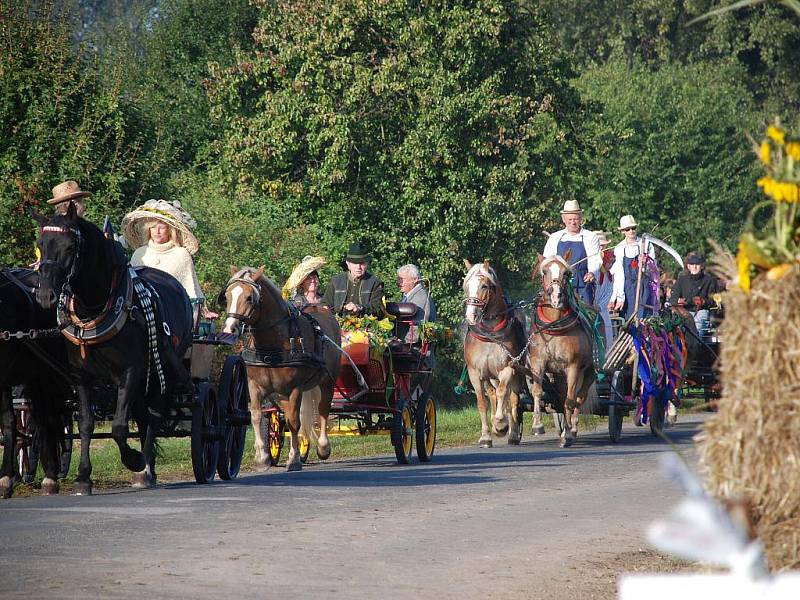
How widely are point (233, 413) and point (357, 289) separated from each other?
3245 millimetres

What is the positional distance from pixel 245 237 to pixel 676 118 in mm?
22986

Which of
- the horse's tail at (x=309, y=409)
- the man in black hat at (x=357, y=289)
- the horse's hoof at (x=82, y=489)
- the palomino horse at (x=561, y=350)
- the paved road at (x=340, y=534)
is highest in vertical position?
the man in black hat at (x=357, y=289)

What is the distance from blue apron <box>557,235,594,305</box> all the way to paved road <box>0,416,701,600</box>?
4838mm

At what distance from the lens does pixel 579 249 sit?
64.7ft

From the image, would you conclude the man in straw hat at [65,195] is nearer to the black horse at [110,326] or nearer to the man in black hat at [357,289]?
the black horse at [110,326]

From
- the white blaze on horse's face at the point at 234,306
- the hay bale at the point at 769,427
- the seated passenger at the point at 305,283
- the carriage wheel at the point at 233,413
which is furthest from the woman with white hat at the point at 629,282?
the hay bale at the point at 769,427

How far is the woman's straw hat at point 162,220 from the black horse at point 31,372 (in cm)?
180

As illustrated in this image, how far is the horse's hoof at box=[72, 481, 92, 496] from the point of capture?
12.5m

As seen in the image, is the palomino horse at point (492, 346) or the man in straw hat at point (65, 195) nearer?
the man in straw hat at point (65, 195)

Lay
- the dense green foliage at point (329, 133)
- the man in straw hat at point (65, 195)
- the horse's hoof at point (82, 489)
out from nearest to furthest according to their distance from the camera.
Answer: the horse's hoof at point (82, 489) → the man in straw hat at point (65, 195) → the dense green foliage at point (329, 133)

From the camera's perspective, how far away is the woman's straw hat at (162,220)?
47.8 feet

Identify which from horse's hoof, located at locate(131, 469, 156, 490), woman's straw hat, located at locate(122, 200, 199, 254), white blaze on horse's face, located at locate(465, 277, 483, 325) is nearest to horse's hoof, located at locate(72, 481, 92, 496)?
horse's hoof, located at locate(131, 469, 156, 490)

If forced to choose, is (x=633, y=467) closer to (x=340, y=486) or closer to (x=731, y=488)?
(x=340, y=486)

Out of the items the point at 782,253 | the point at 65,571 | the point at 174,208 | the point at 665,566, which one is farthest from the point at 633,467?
the point at 782,253
